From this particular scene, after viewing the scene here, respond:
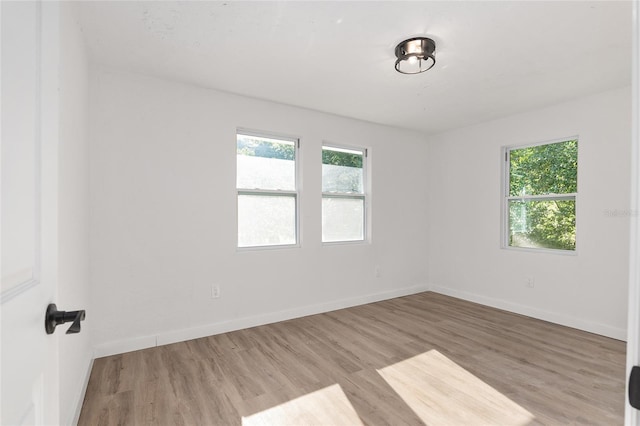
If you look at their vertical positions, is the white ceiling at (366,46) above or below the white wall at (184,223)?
above

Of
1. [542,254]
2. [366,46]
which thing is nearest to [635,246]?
[366,46]

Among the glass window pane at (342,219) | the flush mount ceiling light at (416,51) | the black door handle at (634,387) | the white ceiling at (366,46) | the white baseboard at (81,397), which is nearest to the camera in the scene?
the black door handle at (634,387)

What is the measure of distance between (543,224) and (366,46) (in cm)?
306

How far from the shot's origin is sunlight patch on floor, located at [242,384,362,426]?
6.06 ft

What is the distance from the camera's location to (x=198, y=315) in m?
3.08

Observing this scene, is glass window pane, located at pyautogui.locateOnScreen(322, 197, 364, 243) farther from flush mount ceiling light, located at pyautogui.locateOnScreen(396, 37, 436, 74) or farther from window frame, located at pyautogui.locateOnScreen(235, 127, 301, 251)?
flush mount ceiling light, located at pyautogui.locateOnScreen(396, 37, 436, 74)

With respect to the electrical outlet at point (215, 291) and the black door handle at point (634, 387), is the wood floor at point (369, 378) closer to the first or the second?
the electrical outlet at point (215, 291)

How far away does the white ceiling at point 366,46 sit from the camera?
1941mm

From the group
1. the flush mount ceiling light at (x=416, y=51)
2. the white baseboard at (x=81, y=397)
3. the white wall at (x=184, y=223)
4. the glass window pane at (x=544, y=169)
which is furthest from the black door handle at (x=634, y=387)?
the glass window pane at (x=544, y=169)

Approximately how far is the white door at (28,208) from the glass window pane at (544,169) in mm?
4396

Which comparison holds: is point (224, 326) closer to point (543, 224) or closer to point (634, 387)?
point (634, 387)

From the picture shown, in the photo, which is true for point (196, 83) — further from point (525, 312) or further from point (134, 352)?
point (525, 312)

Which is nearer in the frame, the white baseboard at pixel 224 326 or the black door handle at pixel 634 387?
the black door handle at pixel 634 387

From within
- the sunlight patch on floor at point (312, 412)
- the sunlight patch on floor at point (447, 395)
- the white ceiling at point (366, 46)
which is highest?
the white ceiling at point (366, 46)
